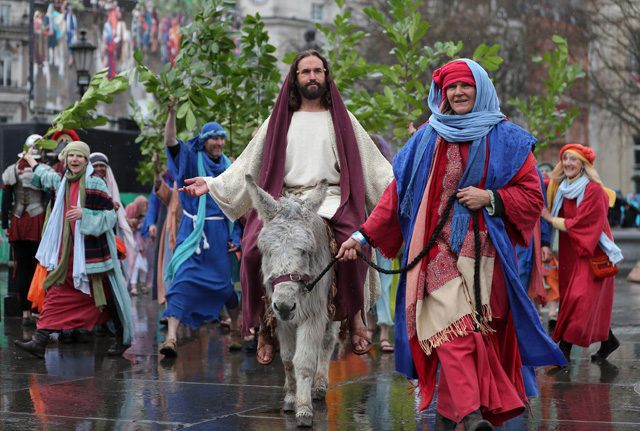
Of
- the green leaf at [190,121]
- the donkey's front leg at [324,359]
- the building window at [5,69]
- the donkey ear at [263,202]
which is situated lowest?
the donkey's front leg at [324,359]

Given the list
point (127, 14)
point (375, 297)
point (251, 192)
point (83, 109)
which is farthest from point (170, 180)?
point (127, 14)

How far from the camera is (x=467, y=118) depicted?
5559 millimetres

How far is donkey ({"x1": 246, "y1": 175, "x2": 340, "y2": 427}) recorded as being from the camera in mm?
5777

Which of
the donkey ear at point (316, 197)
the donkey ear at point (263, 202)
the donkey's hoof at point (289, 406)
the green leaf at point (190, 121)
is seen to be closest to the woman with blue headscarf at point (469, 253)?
the donkey ear at point (316, 197)

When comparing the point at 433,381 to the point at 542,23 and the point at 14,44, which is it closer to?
the point at 542,23

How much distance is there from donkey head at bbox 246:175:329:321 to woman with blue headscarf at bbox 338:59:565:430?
0.28m

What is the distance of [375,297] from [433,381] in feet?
5.69

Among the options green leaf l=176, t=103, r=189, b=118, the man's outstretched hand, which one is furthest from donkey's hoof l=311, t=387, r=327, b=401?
green leaf l=176, t=103, r=189, b=118

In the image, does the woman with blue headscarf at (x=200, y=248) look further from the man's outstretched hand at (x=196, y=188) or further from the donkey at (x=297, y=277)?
the donkey at (x=297, y=277)

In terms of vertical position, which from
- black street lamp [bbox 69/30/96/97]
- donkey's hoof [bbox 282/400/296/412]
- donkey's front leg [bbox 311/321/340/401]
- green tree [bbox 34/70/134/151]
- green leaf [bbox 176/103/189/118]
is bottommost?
donkey's hoof [bbox 282/400/296/412]

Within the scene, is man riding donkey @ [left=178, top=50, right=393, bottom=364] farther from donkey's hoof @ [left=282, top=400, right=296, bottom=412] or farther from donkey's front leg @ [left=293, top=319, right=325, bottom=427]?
donkey's front leg @ [left=293, top=319, right=325, bottom=427]

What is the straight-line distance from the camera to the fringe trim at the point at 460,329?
17.6ft

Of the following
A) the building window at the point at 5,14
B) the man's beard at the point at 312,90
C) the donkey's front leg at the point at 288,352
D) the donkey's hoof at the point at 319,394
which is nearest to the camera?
the donkey's front leg at the point at 288,352

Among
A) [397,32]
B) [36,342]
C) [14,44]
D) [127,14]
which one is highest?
[14,44]
